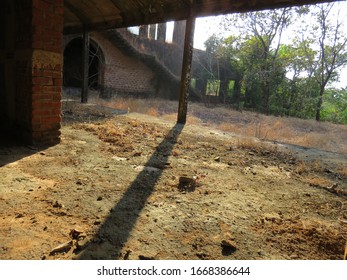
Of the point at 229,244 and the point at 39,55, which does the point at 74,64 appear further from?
the point at 229,244

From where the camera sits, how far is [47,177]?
2.55m

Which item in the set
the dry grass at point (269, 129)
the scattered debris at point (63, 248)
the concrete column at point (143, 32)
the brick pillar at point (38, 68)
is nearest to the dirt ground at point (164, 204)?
the scattered debris at point (63, 248)

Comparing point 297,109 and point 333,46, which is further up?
point 333,46

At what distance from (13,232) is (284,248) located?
1.82 m

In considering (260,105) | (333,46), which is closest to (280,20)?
(333,46)

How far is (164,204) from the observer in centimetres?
217

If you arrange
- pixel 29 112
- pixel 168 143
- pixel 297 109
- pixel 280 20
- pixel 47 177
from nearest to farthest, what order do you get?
pixel 47 177
pixel 29 112
pixel 168 143
pixel 280 20
pixel 297 109

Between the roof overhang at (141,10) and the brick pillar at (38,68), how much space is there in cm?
312

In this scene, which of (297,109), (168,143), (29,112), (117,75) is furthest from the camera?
(297,109)

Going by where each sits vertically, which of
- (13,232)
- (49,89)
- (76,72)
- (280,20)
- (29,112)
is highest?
(280,20)

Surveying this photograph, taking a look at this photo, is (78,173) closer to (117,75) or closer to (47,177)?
(47,177)

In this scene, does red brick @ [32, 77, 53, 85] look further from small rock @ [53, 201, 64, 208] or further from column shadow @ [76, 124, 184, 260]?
small rock @ [53, 201, 64, 208]

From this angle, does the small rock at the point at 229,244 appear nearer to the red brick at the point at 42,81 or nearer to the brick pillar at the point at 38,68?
the brick pillar at the point at 38,68

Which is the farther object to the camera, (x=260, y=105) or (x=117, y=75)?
(x=260, y=105)
